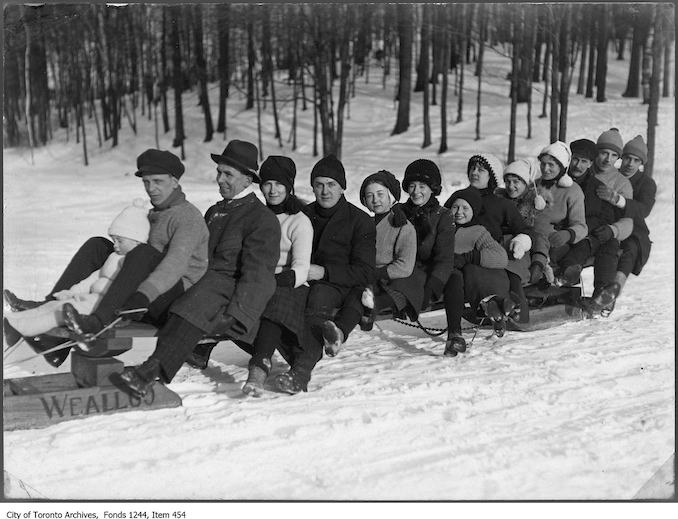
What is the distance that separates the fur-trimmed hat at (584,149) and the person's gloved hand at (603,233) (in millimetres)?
594

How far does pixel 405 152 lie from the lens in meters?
15.4

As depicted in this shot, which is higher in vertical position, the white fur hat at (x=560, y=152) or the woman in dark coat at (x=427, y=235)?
the white fur hat at (x=560, y=152)

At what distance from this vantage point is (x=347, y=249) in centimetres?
508

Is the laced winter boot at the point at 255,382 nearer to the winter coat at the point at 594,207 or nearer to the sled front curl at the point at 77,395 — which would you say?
the sled front curl at the point at 77,395

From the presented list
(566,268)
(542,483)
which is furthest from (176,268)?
(566,268)

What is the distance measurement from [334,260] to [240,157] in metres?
0.89

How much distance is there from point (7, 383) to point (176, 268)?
102 cm

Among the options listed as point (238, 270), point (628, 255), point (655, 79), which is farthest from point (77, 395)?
point (655, 79)

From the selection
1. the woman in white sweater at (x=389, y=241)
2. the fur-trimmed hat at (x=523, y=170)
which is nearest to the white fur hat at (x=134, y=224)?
the woman in white sweater at (x=389, y=241)

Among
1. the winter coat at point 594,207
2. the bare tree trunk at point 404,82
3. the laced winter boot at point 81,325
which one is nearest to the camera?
the laced winter boot at point 81,325

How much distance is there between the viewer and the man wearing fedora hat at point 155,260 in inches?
166

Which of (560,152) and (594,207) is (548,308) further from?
(560,152)

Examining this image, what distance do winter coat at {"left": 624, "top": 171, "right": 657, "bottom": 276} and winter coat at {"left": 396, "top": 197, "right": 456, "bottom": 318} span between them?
2.00m

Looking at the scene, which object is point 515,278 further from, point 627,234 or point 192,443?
point 192,443
